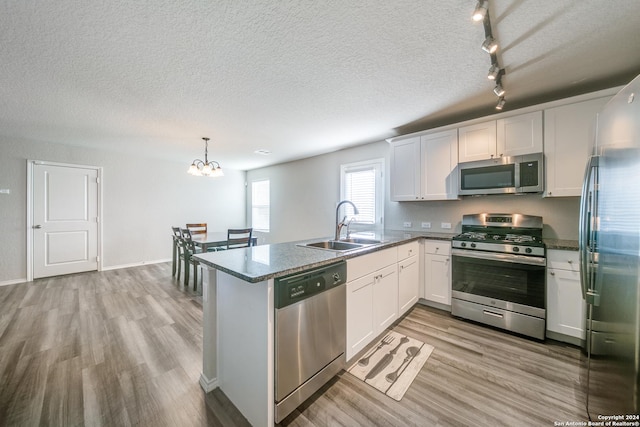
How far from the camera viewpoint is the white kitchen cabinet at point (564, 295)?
6.64 feet

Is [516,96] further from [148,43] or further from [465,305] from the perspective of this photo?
[148,43]

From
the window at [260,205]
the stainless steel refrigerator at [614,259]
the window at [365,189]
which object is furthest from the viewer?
the window at [260,205]

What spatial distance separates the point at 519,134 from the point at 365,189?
2.15 meters

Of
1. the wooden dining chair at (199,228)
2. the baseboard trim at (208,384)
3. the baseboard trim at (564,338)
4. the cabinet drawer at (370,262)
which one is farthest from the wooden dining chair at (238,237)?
the baseboard trim at (564,338)

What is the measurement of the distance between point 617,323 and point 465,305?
1712 millimetres

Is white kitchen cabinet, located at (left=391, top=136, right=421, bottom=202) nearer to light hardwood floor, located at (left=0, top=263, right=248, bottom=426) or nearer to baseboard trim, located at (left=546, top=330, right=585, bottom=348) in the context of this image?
baseboard trim, located at (left=546, top=330, right=585, bottom=348)

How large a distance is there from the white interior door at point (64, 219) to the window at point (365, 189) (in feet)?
16.2

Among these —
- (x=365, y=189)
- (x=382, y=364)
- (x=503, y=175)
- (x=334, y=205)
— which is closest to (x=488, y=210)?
(x=503, y=175)

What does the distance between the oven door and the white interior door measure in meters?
6.33

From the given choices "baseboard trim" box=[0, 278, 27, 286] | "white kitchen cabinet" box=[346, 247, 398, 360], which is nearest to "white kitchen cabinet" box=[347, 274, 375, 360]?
"white kitchen cabinet" box=[346, 247, 398, 360]

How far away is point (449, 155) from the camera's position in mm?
2857

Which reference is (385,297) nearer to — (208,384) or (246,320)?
(246,320)

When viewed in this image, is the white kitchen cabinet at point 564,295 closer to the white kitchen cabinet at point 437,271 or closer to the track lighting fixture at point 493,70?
the white kitchen cabinet at point 437,271

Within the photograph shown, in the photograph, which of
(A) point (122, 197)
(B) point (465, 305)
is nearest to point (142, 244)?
(A) point (122, 197)
